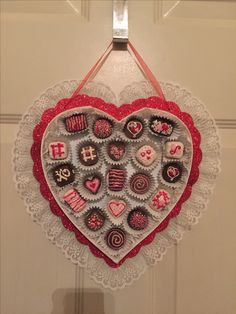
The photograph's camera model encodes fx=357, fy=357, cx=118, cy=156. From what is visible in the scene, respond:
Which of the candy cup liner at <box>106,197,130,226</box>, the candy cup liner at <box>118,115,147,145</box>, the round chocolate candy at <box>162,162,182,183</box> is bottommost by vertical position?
the candy cup liner at <box>106,197,130,226</box>

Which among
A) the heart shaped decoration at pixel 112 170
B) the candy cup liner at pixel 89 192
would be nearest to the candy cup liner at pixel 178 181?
the heart shaped decoration at pixel 112 170

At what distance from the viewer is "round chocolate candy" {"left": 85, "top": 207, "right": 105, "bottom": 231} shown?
2.30 feet

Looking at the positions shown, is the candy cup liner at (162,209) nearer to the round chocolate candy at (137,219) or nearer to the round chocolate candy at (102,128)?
the round chocolate candy at (137,219)

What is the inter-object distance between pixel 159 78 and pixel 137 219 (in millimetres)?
295

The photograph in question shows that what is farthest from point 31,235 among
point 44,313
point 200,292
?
point 200,292

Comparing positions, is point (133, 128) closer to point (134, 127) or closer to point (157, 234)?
point (134, 127)

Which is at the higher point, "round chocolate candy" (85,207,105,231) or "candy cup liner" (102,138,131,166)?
"candy cup liner" (102,138,131,166)

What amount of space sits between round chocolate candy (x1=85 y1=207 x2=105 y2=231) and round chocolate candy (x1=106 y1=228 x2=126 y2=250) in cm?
2

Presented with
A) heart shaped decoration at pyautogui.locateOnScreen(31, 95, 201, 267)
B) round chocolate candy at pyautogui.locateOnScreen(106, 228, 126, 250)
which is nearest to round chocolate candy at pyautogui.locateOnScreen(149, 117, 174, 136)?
Result: heart shaped decoration at pyautogui.locateOnScreen(31, 95, 201, 267)

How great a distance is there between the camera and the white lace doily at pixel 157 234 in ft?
2.35

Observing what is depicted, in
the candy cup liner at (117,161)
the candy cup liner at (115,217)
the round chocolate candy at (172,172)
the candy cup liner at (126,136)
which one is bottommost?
the candy cup liner at (115,217)

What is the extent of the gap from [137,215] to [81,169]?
14 centimetres

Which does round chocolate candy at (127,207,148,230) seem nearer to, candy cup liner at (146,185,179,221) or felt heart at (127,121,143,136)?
candy cup liner at (146,185,179,221)

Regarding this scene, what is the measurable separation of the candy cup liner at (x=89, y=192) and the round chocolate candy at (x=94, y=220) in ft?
0.08
